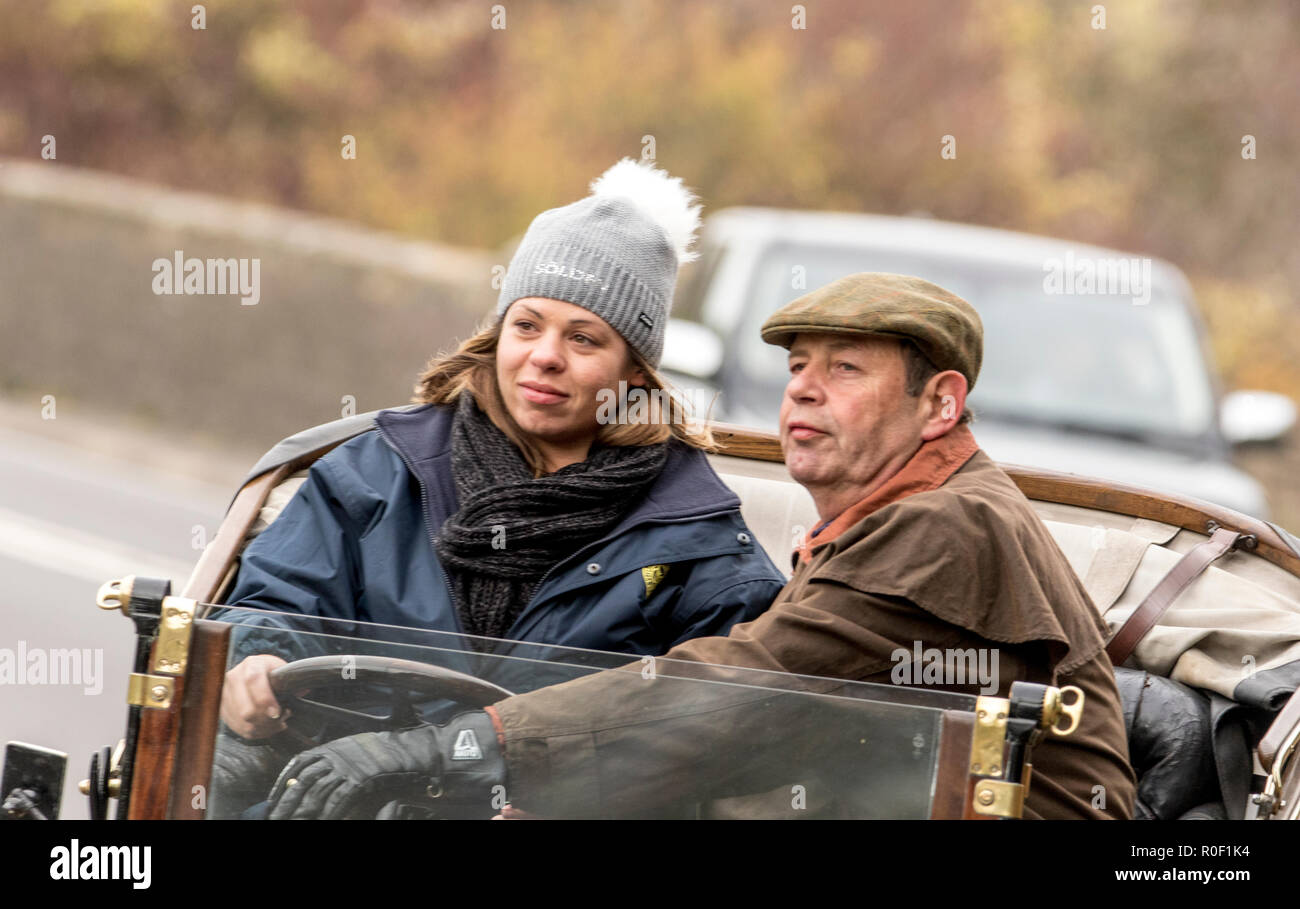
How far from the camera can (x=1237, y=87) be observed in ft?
55.3

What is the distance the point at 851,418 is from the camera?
3031 mm

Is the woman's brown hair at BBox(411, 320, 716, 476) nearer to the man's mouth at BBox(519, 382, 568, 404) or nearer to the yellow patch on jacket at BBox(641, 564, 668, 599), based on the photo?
the man's mouth at BBox(519, 382, 568, 404)

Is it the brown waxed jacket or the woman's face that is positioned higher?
the woman's face

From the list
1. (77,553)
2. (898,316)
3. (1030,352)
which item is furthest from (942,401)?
(77,553)

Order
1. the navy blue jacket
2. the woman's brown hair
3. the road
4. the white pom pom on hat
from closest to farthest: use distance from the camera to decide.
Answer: the navy blue jacket → the woman's brown hair → the white pom pom on hat → the road

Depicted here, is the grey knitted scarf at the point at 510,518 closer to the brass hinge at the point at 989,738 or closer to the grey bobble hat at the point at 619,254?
the grey bobble hat at the point at 619,254

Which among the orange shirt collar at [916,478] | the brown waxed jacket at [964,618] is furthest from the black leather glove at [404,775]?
the orange shirt collar at [916,478]

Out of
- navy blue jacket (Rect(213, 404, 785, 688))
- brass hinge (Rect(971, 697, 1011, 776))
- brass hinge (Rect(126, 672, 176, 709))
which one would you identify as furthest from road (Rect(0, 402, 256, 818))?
brass hinge (Rect(971, 697, 1011, 776))

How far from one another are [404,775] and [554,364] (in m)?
1.33

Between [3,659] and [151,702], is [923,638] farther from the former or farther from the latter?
[3,659]

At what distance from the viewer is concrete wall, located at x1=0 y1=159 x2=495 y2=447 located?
11.0 meters

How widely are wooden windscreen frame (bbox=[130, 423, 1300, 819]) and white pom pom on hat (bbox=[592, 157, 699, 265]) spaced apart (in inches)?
22.0

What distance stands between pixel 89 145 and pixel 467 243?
4849 mm
